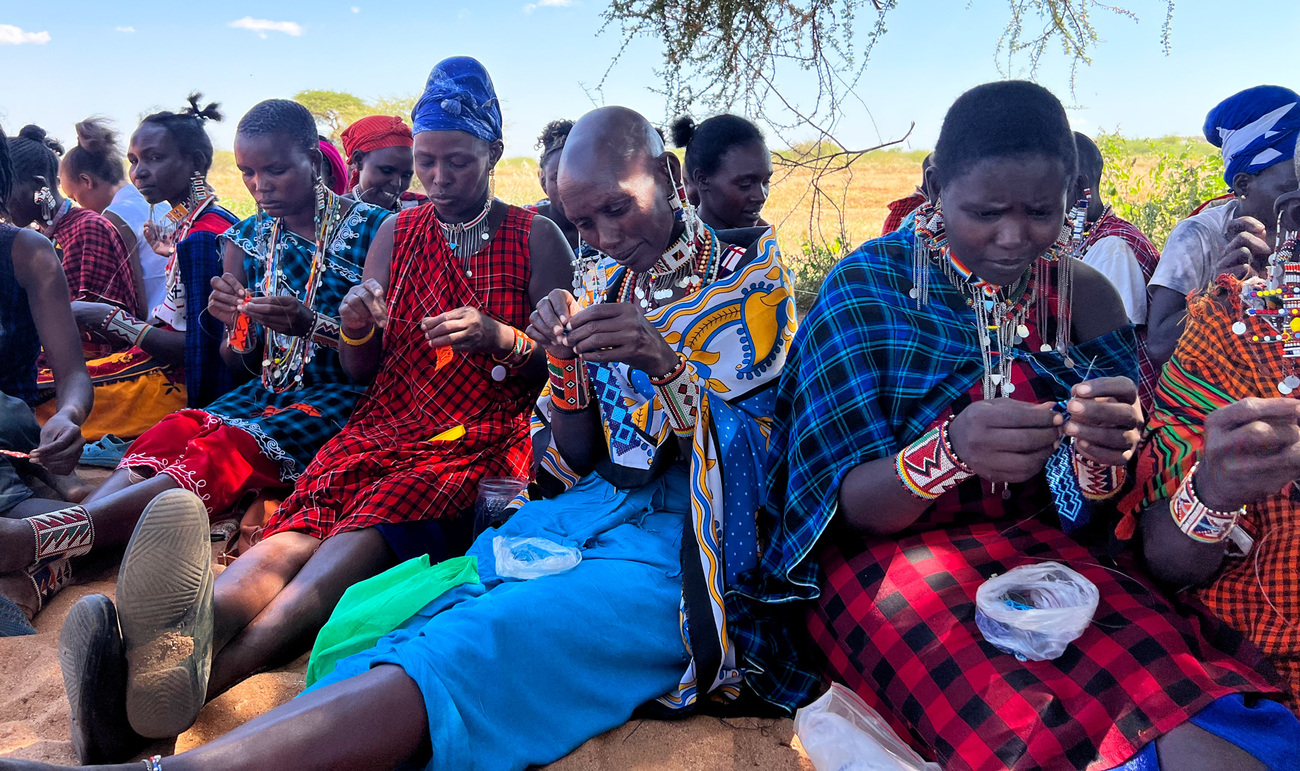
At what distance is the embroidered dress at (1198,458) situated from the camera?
195cm

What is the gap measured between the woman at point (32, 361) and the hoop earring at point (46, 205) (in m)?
1.92

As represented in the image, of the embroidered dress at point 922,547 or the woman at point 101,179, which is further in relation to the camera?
the woman at point 101,179

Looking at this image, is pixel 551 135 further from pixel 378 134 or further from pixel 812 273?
pixel 812 273

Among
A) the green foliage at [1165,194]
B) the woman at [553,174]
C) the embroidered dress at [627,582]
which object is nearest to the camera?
the embroidered dress at [627,582]

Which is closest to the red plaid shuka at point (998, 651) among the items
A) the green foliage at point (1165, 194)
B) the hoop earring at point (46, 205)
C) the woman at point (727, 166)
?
the woman at point (727, 166)

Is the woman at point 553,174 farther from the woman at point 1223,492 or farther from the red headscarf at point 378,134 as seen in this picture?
the woman at point 1223,492

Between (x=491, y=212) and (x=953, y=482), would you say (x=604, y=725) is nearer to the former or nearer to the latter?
(x=953, y=482)

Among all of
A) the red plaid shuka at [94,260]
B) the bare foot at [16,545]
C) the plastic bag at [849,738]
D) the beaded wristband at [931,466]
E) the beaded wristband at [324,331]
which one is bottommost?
the plastic bag at [849,738]

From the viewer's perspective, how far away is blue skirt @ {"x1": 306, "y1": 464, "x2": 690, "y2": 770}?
6.86 feet

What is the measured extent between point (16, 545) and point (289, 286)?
4.84ft

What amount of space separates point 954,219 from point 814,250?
614 cm

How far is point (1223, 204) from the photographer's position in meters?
4.02

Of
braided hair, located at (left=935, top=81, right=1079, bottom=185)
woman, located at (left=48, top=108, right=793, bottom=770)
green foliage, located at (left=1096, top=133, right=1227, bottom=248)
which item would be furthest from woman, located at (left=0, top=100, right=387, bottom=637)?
green foliage, located at (left=1096, top=133, right=1227, bottom=248)

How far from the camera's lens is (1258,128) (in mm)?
3621
